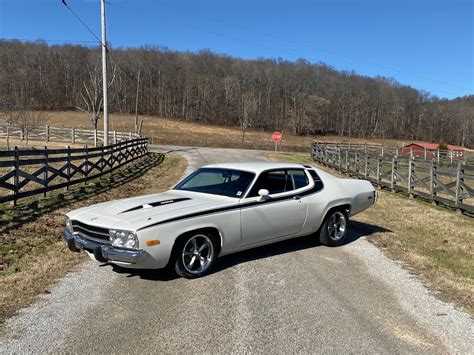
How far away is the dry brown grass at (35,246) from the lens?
4.97 meters

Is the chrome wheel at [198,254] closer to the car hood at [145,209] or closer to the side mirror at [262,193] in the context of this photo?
the car hood at [145,209]

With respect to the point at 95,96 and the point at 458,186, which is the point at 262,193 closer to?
the point at 458,186

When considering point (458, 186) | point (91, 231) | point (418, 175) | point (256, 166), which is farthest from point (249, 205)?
point (418, 175)

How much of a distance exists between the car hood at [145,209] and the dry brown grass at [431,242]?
9.84 ft

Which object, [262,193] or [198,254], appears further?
[262,193]

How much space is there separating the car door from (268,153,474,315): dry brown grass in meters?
1.88

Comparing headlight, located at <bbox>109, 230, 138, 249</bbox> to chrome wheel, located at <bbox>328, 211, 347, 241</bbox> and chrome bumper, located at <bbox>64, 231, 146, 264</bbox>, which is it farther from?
chrome wheel, located at <bbox>328, 211, 347, 241</bbox>

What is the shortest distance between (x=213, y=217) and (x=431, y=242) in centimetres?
511

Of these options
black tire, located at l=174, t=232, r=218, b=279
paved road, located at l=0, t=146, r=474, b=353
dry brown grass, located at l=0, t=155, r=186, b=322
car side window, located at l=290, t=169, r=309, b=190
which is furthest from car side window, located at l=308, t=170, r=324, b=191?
dry brown grass, located at l=0, t=155, r=186, b=322

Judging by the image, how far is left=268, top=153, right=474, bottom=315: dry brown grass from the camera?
572cm

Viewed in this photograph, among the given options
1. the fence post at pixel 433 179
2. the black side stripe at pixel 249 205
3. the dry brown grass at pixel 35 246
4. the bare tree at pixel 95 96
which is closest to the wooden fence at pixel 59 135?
the bare tree at pixel 95 96

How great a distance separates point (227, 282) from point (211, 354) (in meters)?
1.80

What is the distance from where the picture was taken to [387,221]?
10.4 metres

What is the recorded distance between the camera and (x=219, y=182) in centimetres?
644
